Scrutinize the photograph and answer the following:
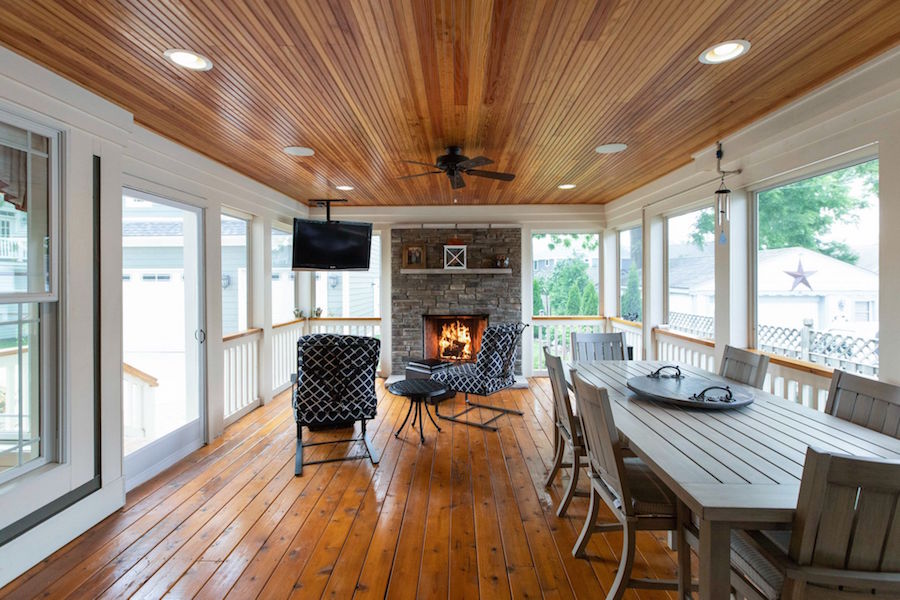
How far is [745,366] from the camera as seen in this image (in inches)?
109

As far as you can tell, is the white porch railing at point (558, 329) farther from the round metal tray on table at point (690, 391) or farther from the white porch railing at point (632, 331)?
the round metal tray on table at point (690, 391)

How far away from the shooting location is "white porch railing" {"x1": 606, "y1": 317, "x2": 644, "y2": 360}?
5496 mm

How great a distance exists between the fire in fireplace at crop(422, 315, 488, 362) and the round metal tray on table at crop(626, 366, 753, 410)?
3680 millimetres

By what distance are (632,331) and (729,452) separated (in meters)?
4.34

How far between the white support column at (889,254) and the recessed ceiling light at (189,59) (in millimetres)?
3413

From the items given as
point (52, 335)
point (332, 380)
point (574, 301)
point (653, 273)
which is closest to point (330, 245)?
point (332, 380)

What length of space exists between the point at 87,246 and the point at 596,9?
2.88 metres

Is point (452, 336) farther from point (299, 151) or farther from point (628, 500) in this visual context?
point (628, 500)

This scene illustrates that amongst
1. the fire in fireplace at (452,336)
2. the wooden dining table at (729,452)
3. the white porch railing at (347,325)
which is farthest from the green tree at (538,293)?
the wooden dining table at (729,452)

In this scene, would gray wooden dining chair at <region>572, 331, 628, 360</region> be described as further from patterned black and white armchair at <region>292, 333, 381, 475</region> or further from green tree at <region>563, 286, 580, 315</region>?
green tree at <region>563, 286, 580, 315</region>

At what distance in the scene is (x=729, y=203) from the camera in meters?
3.60

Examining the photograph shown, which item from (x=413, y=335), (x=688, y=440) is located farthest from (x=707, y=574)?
(x=413, y=335)

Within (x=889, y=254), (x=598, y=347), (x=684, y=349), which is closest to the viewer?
(x=889, y=254)

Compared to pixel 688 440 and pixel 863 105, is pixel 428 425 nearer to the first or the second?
pixel 688 440
